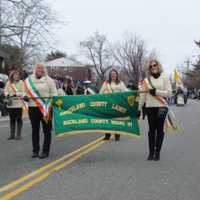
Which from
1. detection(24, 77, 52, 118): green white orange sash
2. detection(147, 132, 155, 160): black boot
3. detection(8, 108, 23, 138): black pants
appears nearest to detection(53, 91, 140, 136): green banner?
detection(24, 77, 52, 118): green white orange sash

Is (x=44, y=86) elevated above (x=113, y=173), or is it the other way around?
(x=44, y=86)

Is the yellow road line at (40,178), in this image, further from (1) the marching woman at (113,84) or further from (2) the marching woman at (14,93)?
(2) the marching woman at (14,93)

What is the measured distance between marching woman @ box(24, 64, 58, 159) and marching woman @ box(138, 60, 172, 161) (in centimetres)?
188

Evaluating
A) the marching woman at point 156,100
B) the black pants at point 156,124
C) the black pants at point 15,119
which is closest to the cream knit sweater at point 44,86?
the marching woman at point 156,100

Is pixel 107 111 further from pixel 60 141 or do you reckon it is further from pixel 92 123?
→ pixel 60 141

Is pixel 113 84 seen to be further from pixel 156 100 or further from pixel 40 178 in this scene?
pixel 40 178

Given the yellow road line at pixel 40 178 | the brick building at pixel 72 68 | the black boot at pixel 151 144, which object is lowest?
the yellow road line at pixel 40 178

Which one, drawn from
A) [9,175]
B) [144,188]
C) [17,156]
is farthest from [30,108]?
[144,188]

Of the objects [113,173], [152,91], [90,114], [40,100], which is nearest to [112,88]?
[90,114]

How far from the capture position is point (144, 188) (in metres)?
6.62

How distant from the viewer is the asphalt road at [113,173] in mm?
6297

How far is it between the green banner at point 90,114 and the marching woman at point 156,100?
0.62 metres

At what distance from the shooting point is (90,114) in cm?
937

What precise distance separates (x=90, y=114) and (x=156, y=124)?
1.35 meters
